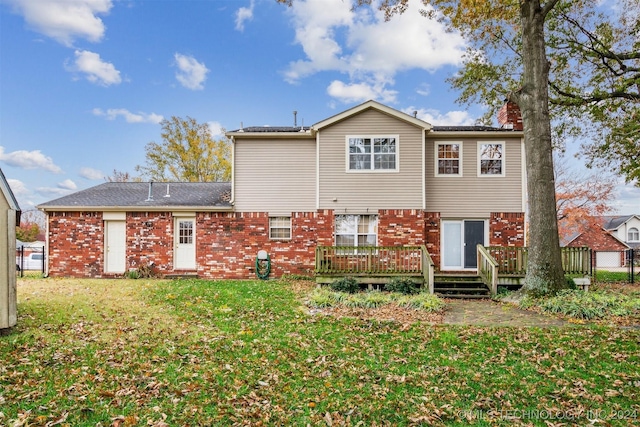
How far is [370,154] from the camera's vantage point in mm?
13555

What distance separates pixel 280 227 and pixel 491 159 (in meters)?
8.61

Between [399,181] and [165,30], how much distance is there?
1189 centimetres

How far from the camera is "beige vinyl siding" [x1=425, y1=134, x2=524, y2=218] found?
45.5 feet

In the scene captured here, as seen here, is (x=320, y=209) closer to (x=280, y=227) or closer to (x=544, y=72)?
(x=280, y=227)

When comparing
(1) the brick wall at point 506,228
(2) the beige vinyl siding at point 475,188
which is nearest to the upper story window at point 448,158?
(2) the beige vinyl siding at point 475,188

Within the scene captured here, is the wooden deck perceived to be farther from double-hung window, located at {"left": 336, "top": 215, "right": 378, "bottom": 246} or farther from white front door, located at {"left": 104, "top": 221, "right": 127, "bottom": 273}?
white front door, located at {"left": 104, "top": 221, "right": 127, "bottom": 273}

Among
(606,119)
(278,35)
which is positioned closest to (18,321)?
(278,35)

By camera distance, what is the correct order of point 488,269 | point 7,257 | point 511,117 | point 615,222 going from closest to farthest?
1. point 7,257
2. point 488,269
3. point 511,117
4. point 615,222

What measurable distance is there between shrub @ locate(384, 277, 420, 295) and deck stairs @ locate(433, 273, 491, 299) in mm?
904

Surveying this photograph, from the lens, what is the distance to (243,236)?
14125 millimetres

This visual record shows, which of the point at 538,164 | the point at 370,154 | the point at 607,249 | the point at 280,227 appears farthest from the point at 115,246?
the point at 607,249

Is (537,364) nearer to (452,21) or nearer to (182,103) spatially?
(452,21)

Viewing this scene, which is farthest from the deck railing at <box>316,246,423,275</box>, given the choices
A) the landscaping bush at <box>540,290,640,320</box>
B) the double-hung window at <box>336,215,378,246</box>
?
the landscaping bush at <box>540,290,640,320</box>

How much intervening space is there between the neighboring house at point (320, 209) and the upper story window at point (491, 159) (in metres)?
0.04
